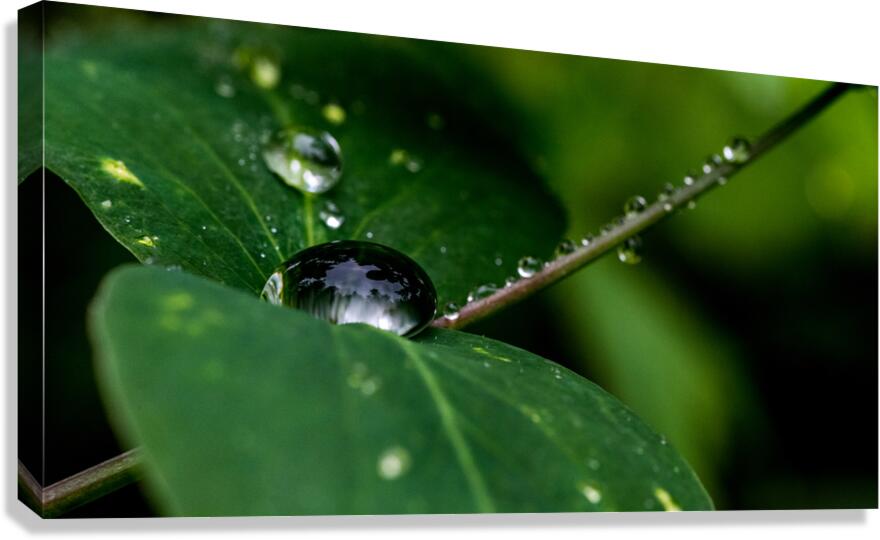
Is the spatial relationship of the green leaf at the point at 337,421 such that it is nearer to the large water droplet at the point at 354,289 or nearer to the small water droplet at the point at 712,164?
the large water droplet at the point at 354,289

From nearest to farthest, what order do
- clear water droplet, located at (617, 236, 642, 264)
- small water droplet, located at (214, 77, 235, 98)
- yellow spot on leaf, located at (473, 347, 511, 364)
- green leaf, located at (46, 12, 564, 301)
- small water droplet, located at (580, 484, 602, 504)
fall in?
small water droplet, located at (580, 484, 602, 504), yellow spot on leaf, located at (473, 347, 511, 364), green leaf, located at (46, 12, 564, 301), clear water droplet, located at (617, 236, 642, 264), small water droplet, located at (214, 77, 235, 98)

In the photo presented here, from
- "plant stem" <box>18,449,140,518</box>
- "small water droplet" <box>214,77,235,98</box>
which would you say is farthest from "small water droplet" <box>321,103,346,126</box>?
"plant stem" <box>18,449,140,518</box>

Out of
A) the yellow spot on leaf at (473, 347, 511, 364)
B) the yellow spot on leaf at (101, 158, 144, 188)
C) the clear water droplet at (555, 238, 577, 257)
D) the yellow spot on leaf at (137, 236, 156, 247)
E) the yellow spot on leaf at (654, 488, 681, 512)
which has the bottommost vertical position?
the yellow spot on leaf at (654, 488, 681, 512)

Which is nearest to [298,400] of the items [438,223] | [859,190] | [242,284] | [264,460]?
[264,460]

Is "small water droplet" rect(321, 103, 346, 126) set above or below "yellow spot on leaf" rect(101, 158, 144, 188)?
above

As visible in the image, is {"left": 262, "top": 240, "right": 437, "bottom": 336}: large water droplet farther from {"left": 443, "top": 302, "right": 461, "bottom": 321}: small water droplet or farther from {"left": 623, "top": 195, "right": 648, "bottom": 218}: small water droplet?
{"left": 623, "top": 195, "right": 648, "bottom": 218}: small water droplet

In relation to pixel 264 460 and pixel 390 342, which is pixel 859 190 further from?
pixel 264 460

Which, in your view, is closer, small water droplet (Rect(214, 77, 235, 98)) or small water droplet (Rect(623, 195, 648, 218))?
small water droplet (Rect(623, 195, 648, 218))
